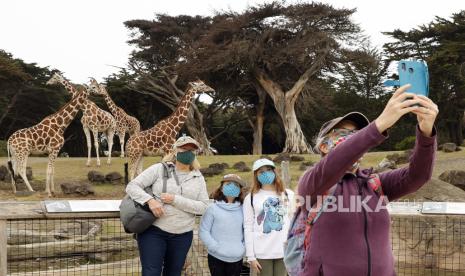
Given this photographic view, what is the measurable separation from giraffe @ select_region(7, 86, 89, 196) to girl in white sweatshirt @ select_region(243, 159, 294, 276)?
31.1ft

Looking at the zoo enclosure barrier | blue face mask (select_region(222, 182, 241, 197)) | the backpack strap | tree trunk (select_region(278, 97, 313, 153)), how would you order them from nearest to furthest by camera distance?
1. the backpack strap
2. blue face mask (select_region(222, 182, 241, 197))
3. the zoo enclosure barrier
4. tree trunk (select_region(278, 97, 313, 153))

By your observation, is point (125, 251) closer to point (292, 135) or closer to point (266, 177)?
point (266, 177)

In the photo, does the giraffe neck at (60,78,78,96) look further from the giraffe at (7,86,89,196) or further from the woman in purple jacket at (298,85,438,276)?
the woman in purple jacket at (298,85,438,276)

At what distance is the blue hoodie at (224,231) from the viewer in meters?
4.19

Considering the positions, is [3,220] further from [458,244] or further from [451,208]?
[458,244]

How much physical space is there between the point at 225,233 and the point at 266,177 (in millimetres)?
538

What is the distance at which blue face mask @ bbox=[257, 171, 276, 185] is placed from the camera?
4.11 metres

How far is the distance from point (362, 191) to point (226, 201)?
232cm

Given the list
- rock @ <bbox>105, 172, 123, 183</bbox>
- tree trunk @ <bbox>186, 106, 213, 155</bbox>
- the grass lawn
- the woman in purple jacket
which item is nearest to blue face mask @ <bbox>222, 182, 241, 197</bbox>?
the woman in purple jacket

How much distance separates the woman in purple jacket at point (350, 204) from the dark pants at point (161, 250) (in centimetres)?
193

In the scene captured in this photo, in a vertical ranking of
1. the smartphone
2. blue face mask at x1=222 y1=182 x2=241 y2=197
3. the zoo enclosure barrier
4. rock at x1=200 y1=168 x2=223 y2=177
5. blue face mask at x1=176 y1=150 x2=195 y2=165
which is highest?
the smartphone

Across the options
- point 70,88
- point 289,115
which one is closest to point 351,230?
point 70,88

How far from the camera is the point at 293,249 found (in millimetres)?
2287

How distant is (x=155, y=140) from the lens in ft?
45.0
